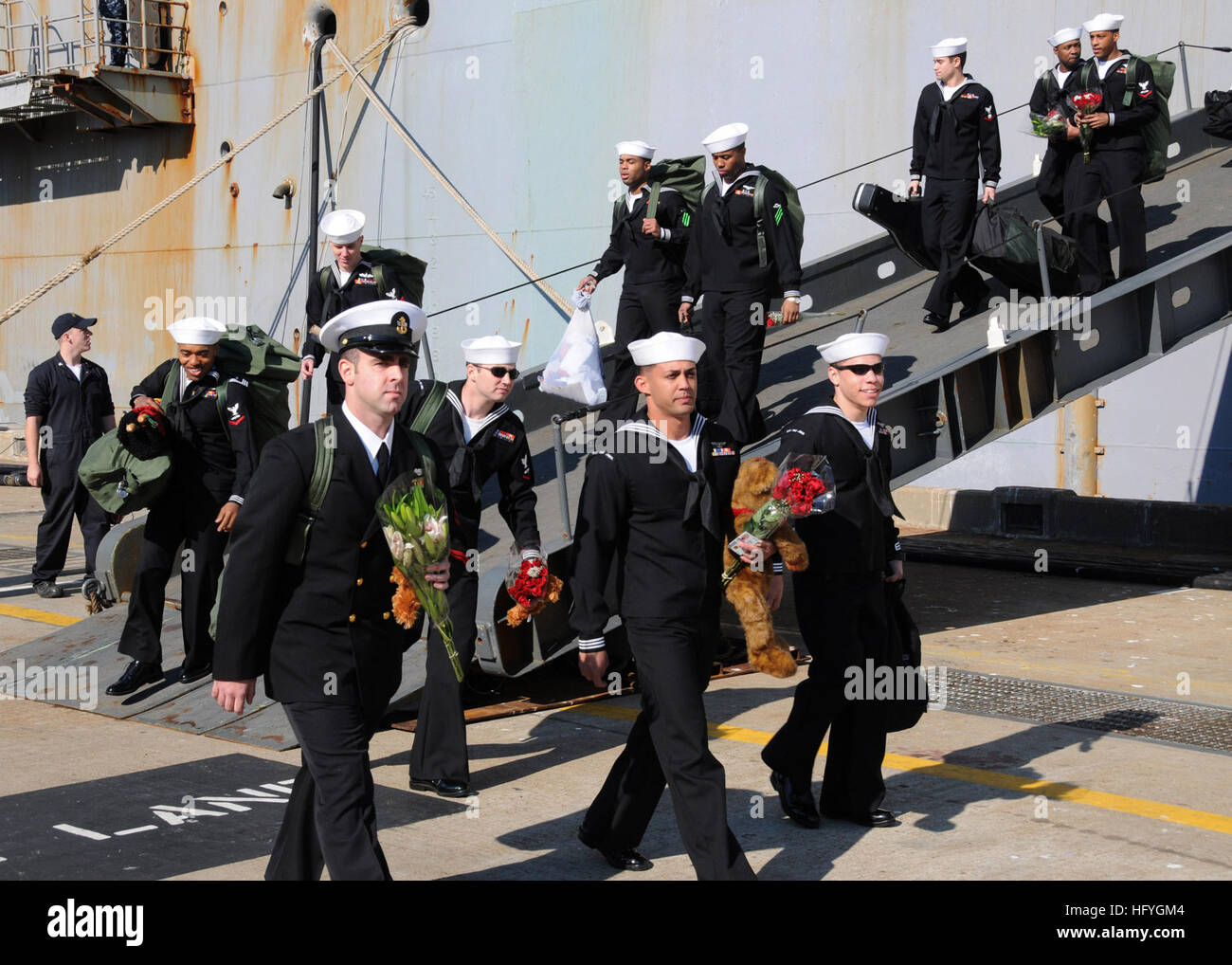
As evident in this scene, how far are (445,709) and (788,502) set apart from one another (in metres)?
1.99

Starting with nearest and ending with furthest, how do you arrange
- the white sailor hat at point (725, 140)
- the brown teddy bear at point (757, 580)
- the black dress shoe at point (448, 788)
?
the brown teddy bear at point (757, 580)
the black dress shoe at point (448, 788)
the white sailor hat at point (725, 140)

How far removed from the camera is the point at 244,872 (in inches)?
198

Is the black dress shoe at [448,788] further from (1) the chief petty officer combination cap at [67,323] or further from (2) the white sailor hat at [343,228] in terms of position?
(1) the chief petty officer combination cap at [67,323]

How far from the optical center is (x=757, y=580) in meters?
5.11

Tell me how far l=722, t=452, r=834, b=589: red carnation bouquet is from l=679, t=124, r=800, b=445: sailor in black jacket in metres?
3.02

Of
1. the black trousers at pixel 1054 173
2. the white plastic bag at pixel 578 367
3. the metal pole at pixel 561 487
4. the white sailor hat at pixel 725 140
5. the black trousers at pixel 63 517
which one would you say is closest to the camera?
the metal pole at pixel 561 487

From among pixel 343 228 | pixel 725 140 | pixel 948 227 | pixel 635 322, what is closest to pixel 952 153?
pixel 948 227

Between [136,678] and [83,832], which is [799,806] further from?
[136,678]

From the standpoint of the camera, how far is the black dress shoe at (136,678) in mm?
7719

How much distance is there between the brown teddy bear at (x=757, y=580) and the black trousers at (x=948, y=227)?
16.3ft

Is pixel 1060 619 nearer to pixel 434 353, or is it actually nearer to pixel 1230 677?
pixel 1230 677

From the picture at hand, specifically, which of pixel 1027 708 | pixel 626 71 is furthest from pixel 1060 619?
pixel 626 71

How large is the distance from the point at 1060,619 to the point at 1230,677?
72.0 inches

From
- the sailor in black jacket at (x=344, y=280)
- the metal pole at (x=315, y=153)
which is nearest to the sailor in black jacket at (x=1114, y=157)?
the sailor in black jacket at (x=344, y=280)
